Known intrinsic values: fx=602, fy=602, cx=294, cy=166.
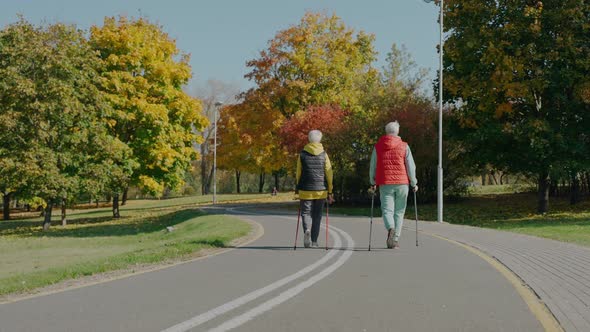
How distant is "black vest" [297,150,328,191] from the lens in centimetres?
1122

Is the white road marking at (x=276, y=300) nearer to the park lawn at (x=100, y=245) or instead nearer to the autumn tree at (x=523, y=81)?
the park lawn at (x=100, y=245)

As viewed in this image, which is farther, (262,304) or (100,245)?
(100,245)

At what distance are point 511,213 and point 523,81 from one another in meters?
6.63

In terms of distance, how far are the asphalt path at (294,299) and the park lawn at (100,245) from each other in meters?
1.30

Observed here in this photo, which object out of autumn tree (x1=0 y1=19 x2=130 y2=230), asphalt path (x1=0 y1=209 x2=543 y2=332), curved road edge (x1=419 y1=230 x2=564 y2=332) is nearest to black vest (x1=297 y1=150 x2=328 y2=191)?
asphalt path (x1=0 y1=209 x2=543 y2=332)

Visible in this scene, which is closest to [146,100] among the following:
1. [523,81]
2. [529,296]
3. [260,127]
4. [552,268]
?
[260,127]

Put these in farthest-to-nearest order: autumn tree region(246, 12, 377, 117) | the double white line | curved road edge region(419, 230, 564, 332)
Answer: autumn tree region(246, 12, 377, 117) → curved road edge region(419, 230, 564, 332) → the double white line

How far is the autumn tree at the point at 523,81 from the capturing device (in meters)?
25.1

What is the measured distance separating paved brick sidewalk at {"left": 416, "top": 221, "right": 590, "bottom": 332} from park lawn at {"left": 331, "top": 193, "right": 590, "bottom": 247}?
5902 mm

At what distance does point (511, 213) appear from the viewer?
2875 cm

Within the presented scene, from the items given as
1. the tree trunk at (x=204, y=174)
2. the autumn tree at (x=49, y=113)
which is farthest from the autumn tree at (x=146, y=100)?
the tree trunk at (x=204, y=174)

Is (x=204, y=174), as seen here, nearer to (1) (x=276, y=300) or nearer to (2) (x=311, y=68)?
(2) (x=311, y=68)

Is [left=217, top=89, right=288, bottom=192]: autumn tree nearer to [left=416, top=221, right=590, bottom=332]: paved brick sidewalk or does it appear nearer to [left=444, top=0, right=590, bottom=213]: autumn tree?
[left=444, top=0, right=590, bottom=213]: autumn tree

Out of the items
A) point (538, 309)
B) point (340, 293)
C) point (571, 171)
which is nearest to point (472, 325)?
point (538, 309)
